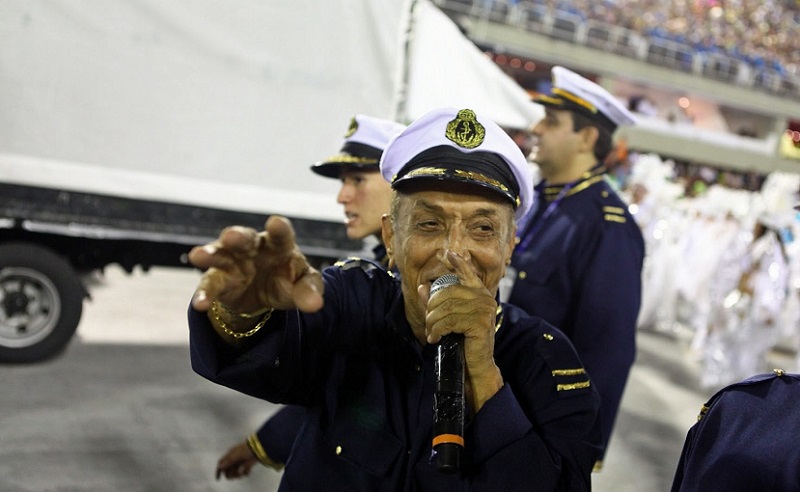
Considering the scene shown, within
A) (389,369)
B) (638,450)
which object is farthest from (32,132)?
(638,450)

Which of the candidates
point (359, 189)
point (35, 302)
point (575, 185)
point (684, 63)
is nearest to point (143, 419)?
point (35, 302)

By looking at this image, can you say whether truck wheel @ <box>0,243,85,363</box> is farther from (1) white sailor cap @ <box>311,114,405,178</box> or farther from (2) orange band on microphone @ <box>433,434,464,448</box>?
(2) orange band on microphone @ <box>433,434,464,448</box>

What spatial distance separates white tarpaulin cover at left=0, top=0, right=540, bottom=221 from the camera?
16.5 feet

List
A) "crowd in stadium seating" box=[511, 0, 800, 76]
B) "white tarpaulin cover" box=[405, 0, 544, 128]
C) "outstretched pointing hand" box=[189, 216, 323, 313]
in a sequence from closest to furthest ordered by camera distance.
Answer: "outstretched pointing hand" box=[189, 216, 323, 313] → "white tarpaulin cover" box=[405, 0, 544, 128] → "crowd in stadium seating" box=[511, 0, 800, 76]

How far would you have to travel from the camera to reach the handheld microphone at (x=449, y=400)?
125 cm

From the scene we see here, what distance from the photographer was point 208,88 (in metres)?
5.30

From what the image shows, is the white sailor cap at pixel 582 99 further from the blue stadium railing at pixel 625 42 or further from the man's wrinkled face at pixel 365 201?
the blue stadium railing at pixel 625 42

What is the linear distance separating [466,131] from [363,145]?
1368mm

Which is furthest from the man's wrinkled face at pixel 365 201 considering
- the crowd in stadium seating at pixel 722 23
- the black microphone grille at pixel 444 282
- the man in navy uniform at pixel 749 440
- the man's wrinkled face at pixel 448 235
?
the crowd in stadium seating at pixel 722 23

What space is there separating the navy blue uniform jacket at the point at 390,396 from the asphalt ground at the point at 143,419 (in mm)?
2937

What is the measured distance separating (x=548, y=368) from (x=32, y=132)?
432cm

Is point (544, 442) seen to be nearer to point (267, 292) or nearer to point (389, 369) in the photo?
point (389, 369)

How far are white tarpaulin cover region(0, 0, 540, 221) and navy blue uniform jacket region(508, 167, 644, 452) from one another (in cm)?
240

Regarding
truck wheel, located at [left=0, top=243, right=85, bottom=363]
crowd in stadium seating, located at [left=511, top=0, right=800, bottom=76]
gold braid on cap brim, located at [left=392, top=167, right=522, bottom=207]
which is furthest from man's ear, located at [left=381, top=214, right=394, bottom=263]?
crowd in stadium seating, located at [left=511, top=0, right=800, bottom=76]
